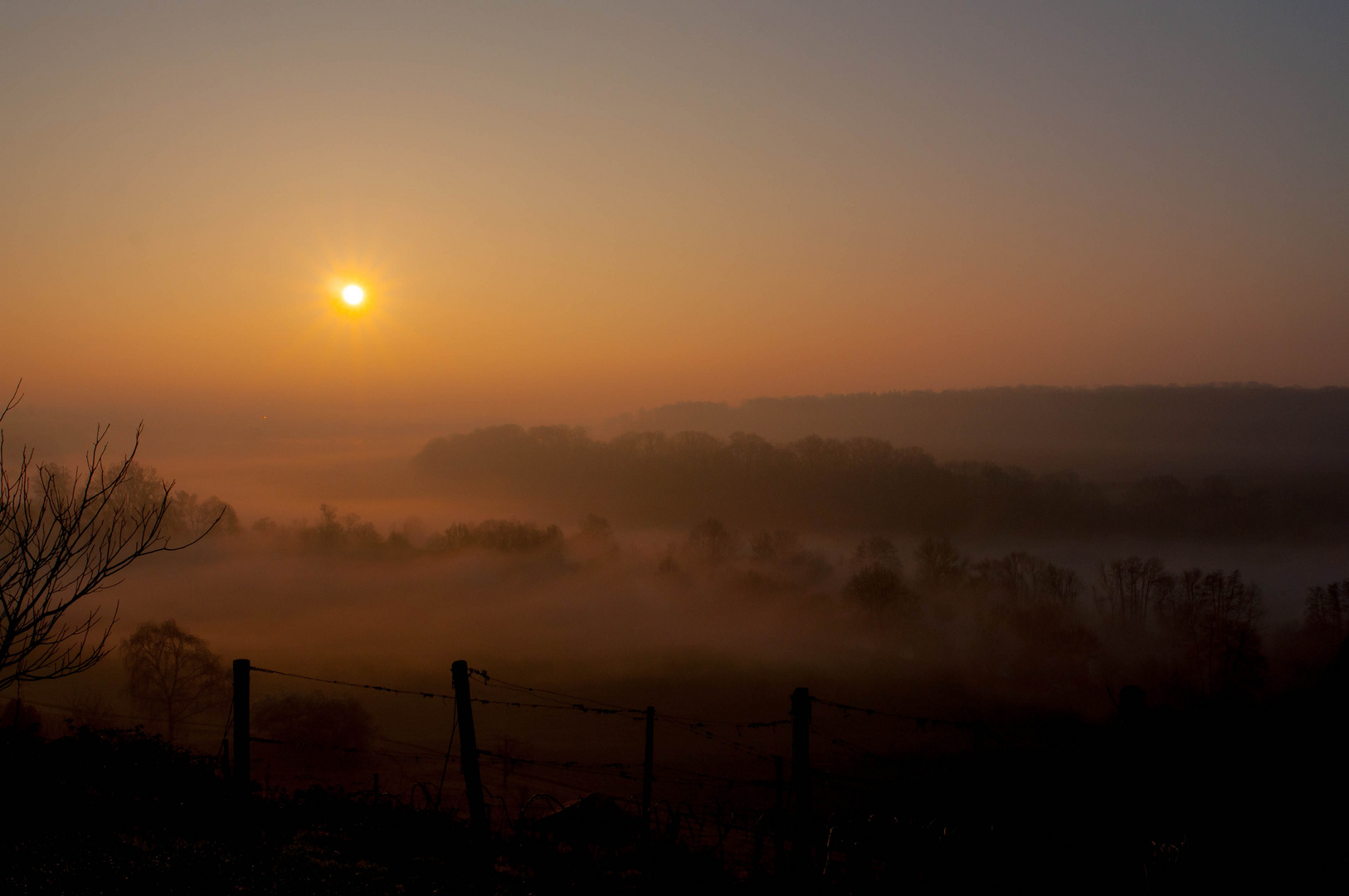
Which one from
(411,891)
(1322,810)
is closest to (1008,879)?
(411,891)

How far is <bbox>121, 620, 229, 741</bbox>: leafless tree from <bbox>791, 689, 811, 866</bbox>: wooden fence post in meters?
89.5

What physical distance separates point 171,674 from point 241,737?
89.2 metres

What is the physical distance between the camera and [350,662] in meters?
144

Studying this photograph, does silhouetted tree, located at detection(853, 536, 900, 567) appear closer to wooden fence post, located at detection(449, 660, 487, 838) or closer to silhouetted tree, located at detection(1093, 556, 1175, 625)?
silhouetted tree, located at detection(1093, 556, 1175, 625)

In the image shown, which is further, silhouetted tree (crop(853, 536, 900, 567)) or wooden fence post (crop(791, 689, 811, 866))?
silhouetted tree (crop(853, 536, 900, 567))

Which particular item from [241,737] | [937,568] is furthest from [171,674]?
[937,568]

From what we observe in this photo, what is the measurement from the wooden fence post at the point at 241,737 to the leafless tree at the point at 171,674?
84954 millimetres

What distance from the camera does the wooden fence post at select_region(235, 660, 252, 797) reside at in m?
12.6

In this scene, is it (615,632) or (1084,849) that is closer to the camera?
(1084,849)

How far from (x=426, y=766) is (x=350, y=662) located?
2562 inches

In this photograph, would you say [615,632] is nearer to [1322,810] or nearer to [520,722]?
[520,722]

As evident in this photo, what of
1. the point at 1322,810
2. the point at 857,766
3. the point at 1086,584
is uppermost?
the point at 1322,810

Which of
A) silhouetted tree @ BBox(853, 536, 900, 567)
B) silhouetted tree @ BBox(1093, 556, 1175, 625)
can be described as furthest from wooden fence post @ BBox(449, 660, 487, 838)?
silhouetted tree @ BBox(1093, 556, 1175, 625)

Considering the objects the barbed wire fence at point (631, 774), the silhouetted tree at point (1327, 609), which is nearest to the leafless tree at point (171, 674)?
the barbed wire fence at point (631, 774)
